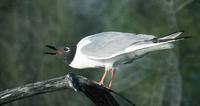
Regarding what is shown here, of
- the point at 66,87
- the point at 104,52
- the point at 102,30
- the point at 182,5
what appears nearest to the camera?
the point at 66,87

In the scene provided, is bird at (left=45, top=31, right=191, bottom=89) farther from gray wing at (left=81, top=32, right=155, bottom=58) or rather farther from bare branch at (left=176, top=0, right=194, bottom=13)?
bare branch at (left=176, top=0, right=194, bottom=13)

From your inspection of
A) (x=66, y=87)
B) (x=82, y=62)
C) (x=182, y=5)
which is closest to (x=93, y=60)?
(x=82, y=62)

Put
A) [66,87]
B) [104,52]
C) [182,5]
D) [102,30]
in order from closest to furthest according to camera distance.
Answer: [66,87] < [104,52] < [182,5] < [102,30]

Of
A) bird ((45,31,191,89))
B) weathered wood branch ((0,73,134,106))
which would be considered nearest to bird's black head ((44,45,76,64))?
bird ((45,31,191,89))

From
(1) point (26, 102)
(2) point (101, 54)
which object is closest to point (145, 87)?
(1) point (26, 102)

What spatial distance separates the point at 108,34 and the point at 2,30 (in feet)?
12.1

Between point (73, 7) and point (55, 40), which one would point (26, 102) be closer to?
point (55, 40)

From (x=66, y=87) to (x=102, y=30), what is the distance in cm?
369

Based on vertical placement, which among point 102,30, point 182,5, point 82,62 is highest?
point 82,62

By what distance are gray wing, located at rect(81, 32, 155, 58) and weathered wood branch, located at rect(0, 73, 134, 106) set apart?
0.35m

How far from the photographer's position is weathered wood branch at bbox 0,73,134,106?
1.43 meters

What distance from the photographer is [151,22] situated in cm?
489

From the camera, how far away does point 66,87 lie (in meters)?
1.44

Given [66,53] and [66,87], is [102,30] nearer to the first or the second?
[66,53]
